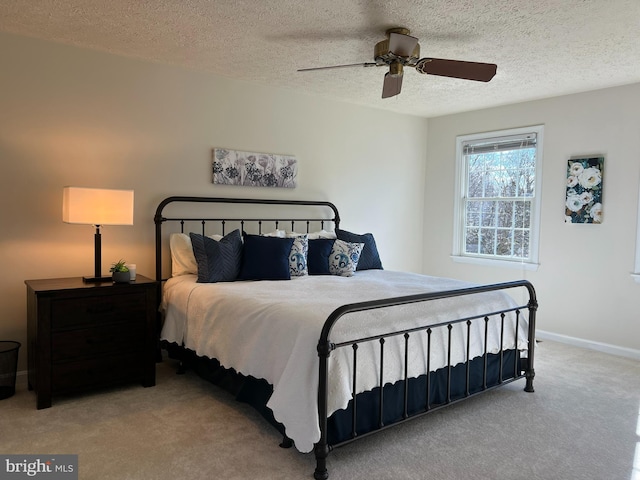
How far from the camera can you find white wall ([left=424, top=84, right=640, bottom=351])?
13.7 ft

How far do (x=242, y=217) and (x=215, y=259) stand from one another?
0.87 metres

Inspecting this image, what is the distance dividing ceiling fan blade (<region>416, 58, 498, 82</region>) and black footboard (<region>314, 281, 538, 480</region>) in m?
1.28

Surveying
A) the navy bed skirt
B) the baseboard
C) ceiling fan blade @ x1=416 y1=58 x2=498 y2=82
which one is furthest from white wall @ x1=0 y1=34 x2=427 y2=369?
the baseboard

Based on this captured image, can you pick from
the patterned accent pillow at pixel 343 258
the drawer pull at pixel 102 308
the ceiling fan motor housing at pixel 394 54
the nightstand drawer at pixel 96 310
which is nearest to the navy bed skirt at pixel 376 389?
the nightstand drawer at pixel 96 310

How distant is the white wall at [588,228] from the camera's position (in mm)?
4168

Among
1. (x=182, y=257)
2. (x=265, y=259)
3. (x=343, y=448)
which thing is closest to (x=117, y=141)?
(x=182, y=257)

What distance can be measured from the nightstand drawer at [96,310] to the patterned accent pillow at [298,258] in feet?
3.78

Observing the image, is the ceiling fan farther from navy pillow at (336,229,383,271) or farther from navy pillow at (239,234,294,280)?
navy pillow at (336,229,383,271)

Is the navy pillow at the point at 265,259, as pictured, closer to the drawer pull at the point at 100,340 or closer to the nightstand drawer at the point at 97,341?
the nightstand drawer at the point at 97,341

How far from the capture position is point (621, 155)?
420 cm

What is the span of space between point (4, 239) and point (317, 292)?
83.8 inches

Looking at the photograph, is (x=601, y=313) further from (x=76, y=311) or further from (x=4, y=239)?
(x=4, y=239)

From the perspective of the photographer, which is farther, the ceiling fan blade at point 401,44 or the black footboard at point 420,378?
the ceiling fan blade at point 401,44

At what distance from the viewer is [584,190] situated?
442cm
